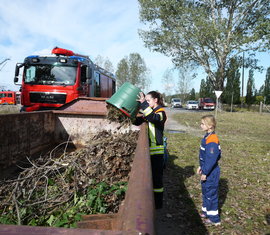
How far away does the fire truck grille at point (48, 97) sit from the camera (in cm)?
829

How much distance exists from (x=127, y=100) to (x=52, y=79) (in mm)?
5816

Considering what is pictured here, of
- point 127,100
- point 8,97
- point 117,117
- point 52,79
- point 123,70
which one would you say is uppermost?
point 123,70

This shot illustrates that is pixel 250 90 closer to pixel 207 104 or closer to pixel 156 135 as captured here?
pixel 207 104

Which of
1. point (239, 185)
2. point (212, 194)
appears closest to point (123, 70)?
point (239, 185)

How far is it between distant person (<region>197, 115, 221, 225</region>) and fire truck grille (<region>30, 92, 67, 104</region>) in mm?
6096

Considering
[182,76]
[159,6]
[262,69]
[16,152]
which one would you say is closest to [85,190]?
[16,152]

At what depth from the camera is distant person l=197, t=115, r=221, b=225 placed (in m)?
3.04

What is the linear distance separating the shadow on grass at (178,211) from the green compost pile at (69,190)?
90 cm

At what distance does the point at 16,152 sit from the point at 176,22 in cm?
2183

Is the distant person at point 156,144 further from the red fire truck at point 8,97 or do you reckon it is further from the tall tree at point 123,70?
the tall tree at point 123,70

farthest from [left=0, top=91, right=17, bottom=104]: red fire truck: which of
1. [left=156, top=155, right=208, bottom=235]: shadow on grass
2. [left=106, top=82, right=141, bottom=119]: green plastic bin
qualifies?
[left=106, top=82, right=141, bottom=119]: green plastic bin

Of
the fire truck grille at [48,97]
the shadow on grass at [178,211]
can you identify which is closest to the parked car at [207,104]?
the fire truck grille at [48,97]

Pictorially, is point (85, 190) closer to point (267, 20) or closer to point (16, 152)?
point (16, 152)

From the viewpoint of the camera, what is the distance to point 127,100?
350cm
